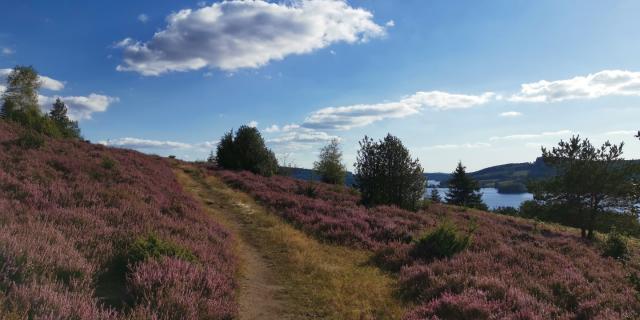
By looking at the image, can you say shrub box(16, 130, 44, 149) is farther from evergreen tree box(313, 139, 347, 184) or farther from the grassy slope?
evergreen tree box(313, 139, 347, 184)

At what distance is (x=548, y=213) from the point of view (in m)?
30.8

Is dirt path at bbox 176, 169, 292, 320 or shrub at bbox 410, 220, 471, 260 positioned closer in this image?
dirt path at bbox 176, 169, 292, 320

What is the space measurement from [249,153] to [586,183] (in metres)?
29.7

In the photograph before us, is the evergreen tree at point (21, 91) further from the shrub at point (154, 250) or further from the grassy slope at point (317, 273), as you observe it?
the shrub at point (154, 250)

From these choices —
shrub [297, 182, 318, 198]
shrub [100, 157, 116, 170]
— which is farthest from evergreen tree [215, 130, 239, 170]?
shrub [100, 157, 116, 170]

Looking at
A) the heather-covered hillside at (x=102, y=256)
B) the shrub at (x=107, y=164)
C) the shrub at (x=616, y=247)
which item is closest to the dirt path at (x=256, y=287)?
the heather-covered hillside at (x=102, y=256)

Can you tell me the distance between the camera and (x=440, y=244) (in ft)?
44.7

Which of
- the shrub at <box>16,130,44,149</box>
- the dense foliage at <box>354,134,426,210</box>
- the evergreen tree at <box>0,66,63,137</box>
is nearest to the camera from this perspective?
the shrub at <box>16,130,44,149</box>

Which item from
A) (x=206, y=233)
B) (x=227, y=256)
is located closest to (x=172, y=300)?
(x=227, y=256)

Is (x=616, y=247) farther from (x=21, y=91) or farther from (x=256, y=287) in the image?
(x=21, y=91)

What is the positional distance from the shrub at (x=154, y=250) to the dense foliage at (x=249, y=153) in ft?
106

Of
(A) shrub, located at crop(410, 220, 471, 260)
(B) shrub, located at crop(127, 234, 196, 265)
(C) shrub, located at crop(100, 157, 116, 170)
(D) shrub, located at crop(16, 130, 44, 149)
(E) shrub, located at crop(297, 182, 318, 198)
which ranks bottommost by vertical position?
(A) shrub, located at crop(410, 220, 471, 260)

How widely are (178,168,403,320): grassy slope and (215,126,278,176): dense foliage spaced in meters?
22.2

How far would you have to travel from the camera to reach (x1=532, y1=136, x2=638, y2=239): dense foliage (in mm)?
28625
